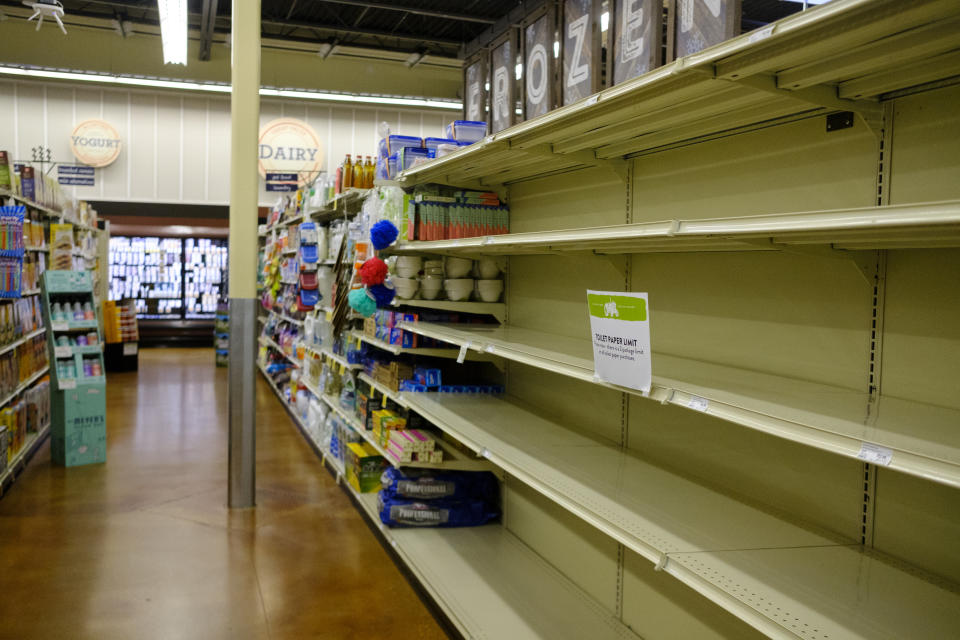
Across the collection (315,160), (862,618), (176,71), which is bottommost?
(862,618)

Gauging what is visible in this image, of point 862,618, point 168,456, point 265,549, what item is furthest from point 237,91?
point 862,618

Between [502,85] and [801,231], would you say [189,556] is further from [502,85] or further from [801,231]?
[801,231]

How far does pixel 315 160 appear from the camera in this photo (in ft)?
46.3

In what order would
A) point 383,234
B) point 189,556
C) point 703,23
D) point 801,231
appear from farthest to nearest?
point 189,556, point 383,234, point 703,23, point 801,231

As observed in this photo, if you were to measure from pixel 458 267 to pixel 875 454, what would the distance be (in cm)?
298

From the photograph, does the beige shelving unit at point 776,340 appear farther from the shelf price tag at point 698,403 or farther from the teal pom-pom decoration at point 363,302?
the teal pom-pom decoration at point 363,302

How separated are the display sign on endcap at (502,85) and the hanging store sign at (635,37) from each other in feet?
4.88

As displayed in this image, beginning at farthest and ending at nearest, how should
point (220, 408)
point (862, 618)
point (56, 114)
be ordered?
point (56, 114)
point (220, 408)
point (862, 618)

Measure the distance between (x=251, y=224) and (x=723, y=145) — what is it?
136 inches

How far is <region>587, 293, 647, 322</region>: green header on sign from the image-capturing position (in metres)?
1.97

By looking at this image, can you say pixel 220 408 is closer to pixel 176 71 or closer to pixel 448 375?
pixel 448 375

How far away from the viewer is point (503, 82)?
17.4 feet

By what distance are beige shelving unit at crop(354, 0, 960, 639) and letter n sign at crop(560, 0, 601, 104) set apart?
Answer: 3.30ft

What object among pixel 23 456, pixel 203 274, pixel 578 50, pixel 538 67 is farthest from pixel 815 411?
pixel 203 274
